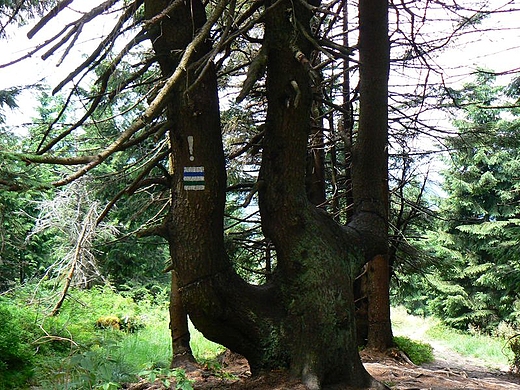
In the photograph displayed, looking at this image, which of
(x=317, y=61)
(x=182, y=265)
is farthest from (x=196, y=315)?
(x=317, y=61)

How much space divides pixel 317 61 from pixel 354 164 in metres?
3.56

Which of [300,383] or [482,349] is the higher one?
[300,383]

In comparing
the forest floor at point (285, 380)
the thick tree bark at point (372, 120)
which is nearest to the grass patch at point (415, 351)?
the forest floor at point (285, 380)

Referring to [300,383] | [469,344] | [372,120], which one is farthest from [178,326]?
[469,344]

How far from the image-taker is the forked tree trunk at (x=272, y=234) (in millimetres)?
3807

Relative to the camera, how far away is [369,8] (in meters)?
5.08

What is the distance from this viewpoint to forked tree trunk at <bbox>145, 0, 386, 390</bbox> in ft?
12.5

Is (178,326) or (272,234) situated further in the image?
(178,326)

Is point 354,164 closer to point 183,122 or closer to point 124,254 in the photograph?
point 183,122

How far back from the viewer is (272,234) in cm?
420

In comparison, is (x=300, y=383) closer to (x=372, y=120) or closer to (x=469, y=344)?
(x=372, y=120)

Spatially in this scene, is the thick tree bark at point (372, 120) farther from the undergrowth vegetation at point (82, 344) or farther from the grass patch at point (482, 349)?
the grass patch at point (482, 349)

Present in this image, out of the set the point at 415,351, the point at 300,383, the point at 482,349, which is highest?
the point at 300,383

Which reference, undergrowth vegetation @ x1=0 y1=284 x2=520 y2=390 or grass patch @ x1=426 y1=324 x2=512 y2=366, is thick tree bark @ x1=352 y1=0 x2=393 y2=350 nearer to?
undergrowth vegetation @ x1=0 y1=284 x2=520 y2=390
